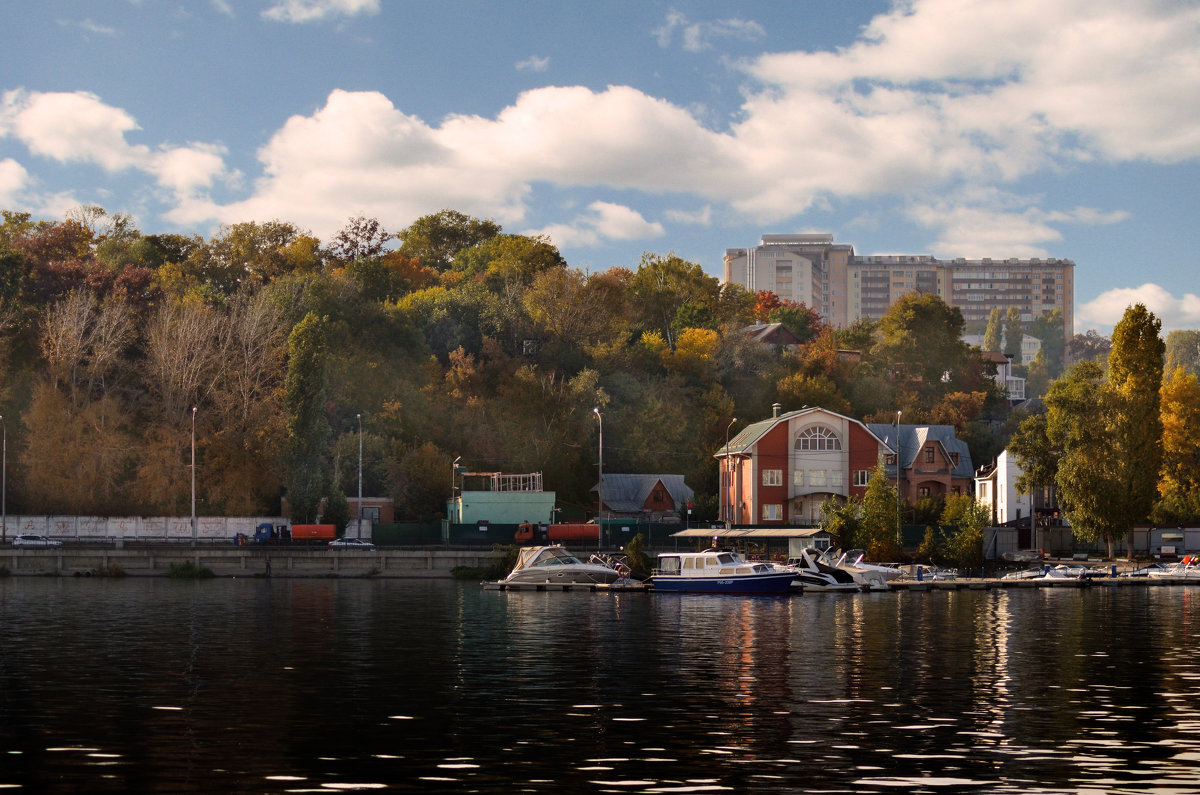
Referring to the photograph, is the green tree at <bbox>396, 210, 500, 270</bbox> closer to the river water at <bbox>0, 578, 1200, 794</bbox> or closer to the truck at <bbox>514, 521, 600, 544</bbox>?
the truck at <bbox>514, 521, 600, 544</bbox>

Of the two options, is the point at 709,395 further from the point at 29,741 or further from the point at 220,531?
the point at 29,741

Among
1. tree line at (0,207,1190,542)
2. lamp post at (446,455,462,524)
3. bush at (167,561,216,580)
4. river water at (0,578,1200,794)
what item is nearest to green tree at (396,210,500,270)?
tree line at (0,207,1190,542)

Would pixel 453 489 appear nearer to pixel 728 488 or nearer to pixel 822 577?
pixel 728 488

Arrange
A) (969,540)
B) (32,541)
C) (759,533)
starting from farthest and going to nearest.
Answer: (32,541) < (759,533) < (969,540)

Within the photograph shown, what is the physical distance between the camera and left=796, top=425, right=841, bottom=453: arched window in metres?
114

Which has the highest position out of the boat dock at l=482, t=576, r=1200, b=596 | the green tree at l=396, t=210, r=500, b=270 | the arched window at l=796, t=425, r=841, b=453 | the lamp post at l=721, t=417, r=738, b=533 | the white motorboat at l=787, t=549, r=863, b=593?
the green tree at l=396, t=210, r=500, b=270

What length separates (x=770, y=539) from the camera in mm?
98000

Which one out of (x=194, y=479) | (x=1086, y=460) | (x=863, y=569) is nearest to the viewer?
(x=863, y=569)

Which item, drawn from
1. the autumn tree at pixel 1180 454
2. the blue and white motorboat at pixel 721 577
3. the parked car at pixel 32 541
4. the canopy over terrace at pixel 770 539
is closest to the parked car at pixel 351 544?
the parked car at pixel 32 541

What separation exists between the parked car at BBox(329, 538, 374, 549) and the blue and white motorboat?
30322 mm

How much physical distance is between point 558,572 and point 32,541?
45.6 m

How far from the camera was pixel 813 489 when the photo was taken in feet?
371

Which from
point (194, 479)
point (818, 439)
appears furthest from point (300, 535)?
point (818, 439)

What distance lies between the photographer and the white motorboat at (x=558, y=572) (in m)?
82.0
